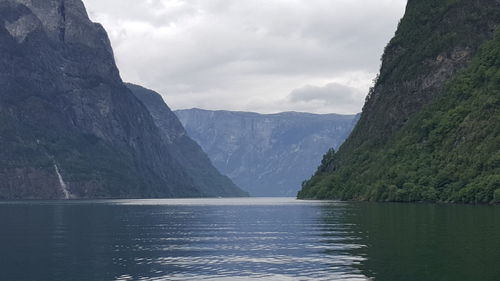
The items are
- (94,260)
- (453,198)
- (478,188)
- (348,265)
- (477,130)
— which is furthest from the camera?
(477,130)

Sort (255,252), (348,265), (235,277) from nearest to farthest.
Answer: (235,277) → (348,265) → (255,252)

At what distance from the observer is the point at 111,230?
3907 inches

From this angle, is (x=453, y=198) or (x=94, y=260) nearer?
(x=94, y=260)

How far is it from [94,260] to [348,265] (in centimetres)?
2156

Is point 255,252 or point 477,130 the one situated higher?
point 477,130

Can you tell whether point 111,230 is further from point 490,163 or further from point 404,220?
point 490,163

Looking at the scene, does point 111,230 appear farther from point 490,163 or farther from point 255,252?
point 490,163

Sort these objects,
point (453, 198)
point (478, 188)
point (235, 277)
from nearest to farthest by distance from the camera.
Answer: point (235, 277) → point (478, 188) → point (453, 198)

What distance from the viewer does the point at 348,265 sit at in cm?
5600

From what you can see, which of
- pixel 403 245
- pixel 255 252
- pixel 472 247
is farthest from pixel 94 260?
pixel 472 247

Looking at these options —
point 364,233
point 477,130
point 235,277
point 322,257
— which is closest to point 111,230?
point 364,233

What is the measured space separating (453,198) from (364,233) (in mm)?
99119

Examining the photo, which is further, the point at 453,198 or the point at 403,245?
the point at 453,198

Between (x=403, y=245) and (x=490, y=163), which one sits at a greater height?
(x=490, y=163)
